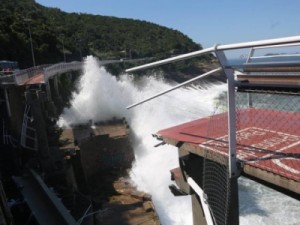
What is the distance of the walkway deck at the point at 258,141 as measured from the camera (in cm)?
413

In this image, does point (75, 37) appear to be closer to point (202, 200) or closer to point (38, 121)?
point (38, 121)

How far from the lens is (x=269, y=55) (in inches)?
161

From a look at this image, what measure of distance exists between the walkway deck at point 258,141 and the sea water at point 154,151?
9.29m

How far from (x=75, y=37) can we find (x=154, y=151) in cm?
5459

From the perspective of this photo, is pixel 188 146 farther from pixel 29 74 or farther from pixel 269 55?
pixel 29 74

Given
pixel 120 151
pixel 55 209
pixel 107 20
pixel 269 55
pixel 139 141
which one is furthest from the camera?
pixel 107 20

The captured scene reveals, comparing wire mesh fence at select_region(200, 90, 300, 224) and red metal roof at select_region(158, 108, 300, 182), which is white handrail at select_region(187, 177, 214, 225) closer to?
wire mesh fence at select_region(200, 90, 300, 224)

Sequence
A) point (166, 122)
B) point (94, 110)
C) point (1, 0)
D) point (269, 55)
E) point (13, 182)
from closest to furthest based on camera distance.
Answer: point (269, 55)
point (13, 182)
point (94, 110)
point (166, 122)
point (1, 0)

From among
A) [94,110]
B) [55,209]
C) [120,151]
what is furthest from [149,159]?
[55,209]

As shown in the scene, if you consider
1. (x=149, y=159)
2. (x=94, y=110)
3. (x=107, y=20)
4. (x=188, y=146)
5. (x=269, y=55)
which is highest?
(x=107, y=20)

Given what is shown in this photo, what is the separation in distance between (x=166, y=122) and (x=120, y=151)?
34.1 feet

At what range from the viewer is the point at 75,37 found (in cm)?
7212

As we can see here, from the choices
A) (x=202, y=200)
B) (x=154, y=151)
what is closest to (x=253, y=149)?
(x=202, y=200)

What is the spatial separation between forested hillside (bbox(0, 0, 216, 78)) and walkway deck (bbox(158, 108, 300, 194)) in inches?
1040
